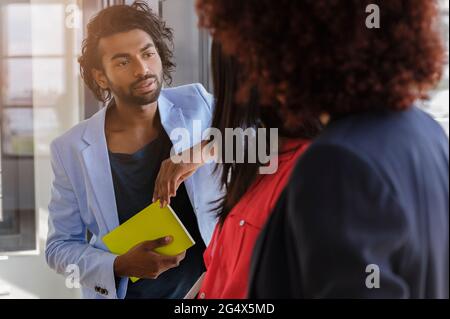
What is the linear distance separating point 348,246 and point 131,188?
0.84 meters

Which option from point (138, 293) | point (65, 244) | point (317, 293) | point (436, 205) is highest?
point (436, 205)

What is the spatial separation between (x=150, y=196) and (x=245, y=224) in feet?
1.63

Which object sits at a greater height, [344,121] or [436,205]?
[344,121]

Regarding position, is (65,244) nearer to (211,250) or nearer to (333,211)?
(211,250)

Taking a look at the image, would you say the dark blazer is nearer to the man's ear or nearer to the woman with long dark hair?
the woman with long dark hair

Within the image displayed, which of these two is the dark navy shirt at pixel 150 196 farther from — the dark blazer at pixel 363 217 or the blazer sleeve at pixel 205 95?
the dark blazer at pixel 363 217

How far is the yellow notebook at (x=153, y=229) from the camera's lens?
1431 millimetres

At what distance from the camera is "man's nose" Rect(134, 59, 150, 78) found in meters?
1.40

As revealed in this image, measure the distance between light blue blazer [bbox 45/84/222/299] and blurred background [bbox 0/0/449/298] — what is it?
0.04 m

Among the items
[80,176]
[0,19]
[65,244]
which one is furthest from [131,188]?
[0,19]

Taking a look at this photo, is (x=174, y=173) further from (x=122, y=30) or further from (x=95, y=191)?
(x=122, y=30)

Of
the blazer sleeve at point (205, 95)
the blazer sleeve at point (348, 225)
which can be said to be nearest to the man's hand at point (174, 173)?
the blazer sleeve at point (205, 95)

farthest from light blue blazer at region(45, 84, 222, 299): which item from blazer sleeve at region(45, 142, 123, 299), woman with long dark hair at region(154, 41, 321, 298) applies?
woman with long dark hair at region(154, 41, 321, 298)

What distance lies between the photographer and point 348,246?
69 centimetres
